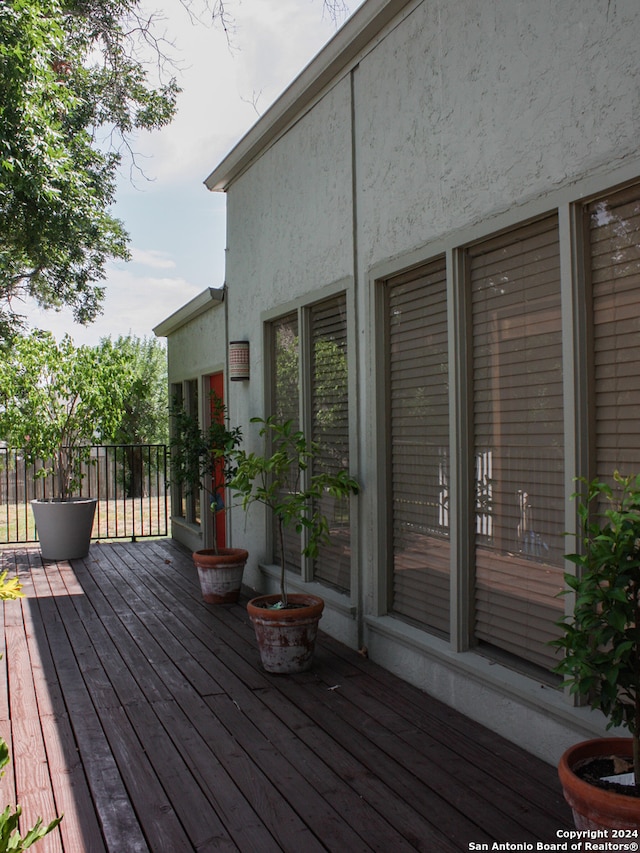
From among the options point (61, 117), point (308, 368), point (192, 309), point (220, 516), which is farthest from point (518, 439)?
point (61, 117)

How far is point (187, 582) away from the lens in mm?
6523

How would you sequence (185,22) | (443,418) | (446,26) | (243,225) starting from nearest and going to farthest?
(446,26) < (443,418) < (185,22) < (243,225)

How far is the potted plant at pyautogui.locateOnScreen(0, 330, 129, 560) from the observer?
25.0ft

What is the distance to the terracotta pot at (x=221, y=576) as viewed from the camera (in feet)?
18.2

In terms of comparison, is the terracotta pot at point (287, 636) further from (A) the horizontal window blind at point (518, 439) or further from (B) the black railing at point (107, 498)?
(B) the black railing at point (107, 498)

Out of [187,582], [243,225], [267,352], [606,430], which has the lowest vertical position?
[187,582]

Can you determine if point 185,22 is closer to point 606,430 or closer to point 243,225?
point 243,225

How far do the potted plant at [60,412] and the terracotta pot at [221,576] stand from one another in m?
2.79

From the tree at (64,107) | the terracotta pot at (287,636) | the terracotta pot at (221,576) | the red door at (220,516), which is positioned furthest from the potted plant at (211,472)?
the tree at (64,107)

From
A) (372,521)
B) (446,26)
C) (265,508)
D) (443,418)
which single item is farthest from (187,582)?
(446,26)

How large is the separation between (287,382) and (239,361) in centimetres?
79

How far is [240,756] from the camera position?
116 inches

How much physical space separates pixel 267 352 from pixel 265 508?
1.27m

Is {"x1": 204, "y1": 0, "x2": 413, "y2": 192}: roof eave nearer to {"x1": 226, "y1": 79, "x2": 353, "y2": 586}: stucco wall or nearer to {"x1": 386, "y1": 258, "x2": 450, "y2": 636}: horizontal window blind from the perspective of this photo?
{"x1": 226, "y1": 79, "x2": 353, "y2": 586}: stucco wall
